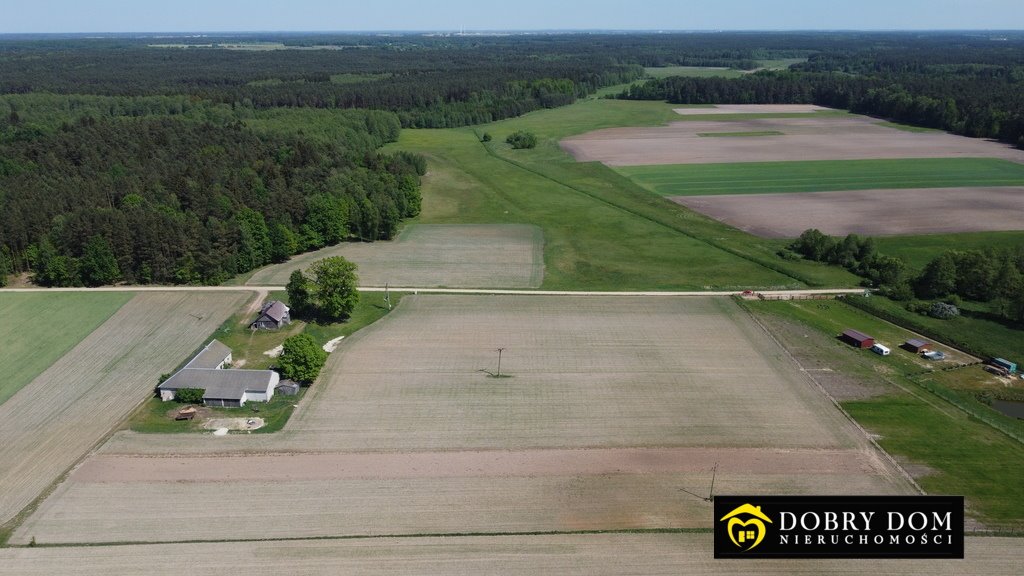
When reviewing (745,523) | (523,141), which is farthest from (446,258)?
(523,141)

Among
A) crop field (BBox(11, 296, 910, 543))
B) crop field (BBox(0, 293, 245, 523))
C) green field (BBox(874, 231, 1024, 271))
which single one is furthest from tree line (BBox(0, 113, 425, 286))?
green field (BBox(874, 231, 1024, 271))

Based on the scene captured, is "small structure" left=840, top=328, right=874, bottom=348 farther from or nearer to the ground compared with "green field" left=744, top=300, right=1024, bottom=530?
farther from the ground

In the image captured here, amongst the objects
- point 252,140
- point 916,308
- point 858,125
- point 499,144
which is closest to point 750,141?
point 858,125

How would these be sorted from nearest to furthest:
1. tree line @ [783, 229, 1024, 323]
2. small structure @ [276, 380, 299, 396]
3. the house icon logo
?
1. the house icon logo
2. small structure @ [276, 380, 299, 396]
3. tree line @ [783, 229, 1024, 323]

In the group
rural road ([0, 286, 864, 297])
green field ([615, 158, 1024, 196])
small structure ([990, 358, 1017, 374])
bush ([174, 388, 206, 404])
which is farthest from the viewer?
green field ([615, 158, 1024, 196])

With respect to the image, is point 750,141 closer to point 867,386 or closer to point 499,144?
point 499,144

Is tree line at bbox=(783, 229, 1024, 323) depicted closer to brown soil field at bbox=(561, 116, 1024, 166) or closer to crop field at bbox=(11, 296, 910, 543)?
crop field at bbox=(11, 296, 910, 543)
